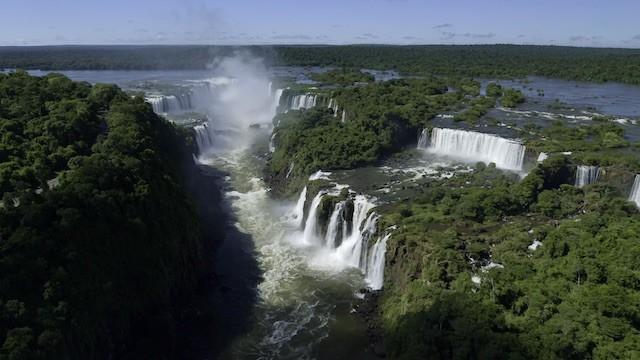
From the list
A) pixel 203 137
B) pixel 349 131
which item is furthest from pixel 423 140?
pixel 203 137

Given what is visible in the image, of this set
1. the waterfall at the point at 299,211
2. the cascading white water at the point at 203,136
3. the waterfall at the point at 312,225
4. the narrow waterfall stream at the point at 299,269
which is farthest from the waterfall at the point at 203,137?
the waterfall at the point at 312,225

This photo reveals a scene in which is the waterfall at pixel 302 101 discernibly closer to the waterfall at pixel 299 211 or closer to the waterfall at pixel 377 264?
the waterfall at pixel 299 211

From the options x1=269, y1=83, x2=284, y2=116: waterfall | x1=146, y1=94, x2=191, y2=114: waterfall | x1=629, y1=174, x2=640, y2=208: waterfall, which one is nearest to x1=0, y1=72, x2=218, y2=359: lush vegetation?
x1=629, y1=174, x2=640, y2=208: waterfall

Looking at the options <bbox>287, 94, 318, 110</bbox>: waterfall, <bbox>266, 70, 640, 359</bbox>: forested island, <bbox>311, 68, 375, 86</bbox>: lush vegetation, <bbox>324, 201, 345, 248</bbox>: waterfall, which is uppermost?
<bbox>311, 68, 375, 86</bbox>: lush vegetation

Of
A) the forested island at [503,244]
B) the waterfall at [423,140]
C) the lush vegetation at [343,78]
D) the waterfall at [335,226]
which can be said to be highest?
the lush vegetation at [343,78]

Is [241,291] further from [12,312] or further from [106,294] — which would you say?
[12,312]

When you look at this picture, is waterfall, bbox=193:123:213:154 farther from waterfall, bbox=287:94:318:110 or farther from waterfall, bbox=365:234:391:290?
waterfall, bbox=365:234:391:290

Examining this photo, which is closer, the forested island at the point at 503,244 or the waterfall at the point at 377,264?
the forested island at the point at 503,244
